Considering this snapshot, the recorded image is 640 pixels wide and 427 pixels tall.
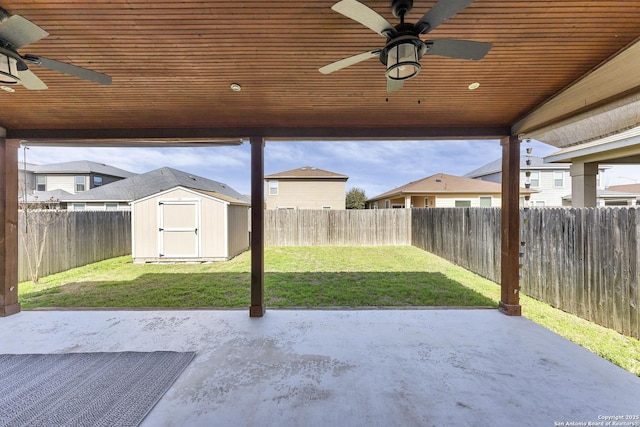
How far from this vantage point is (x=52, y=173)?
57.8 ft

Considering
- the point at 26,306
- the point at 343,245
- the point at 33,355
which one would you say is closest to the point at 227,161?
the point at 343,245

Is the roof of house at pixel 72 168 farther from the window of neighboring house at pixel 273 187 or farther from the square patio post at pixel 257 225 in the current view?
the square patio post at pixel 257 225

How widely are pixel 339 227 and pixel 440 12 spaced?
9936 millimetres

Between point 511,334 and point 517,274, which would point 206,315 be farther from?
point 517,274

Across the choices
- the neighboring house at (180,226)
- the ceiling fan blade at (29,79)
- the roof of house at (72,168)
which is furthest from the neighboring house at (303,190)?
the ceiling fan blade at (29,79)

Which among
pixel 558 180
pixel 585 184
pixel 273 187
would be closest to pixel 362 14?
pixel 585 184

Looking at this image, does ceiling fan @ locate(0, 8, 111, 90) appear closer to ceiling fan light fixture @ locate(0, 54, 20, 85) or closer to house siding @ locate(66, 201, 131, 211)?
ceiling fan light fixture @ locate(0, 54, 20, 85)

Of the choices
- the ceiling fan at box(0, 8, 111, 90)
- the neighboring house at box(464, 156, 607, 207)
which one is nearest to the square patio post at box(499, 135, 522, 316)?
the ceiling fan at box(0, 8, 111, 90)

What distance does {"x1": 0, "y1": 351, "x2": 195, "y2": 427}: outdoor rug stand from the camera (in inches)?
78.0

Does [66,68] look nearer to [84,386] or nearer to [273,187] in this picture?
[84,386]

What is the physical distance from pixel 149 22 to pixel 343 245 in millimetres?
10000

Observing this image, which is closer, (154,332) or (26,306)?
(154,332)

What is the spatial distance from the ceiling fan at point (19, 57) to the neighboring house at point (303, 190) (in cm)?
1360

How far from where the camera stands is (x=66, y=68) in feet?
7.04
